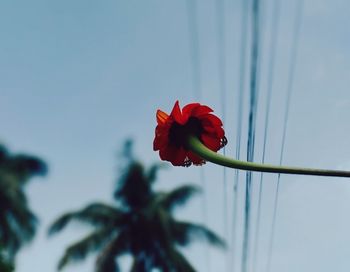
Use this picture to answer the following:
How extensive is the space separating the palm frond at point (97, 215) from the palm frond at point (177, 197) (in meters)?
1.84

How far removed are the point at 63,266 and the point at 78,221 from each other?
1.97 m

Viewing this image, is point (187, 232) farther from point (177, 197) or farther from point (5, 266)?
point (5, 266)

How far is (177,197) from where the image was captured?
19.1m

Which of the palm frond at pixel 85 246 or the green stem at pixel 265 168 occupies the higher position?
the green stem at pixel 265 168

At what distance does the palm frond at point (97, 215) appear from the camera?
58.6 ft

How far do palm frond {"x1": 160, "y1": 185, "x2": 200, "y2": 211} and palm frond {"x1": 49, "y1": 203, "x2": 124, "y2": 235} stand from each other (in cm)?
184

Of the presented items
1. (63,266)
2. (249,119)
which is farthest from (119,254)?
(249,119)

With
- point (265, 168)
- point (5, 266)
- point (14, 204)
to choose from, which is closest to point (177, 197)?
point (14, 204)

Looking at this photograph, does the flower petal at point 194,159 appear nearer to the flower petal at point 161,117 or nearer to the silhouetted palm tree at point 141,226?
the flower petal at point 161,117

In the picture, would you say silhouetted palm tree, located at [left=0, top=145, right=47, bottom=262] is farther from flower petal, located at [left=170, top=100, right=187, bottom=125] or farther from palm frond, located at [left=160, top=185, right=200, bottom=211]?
flower petal, located at [left=170, top=100, right=187, bottom=125]

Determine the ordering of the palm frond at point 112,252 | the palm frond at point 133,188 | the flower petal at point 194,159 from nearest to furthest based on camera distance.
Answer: the flower petal at point 194,159 → the palm frond at point 112,252 → the palm frond at point 133,188

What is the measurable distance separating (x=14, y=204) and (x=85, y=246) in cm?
292

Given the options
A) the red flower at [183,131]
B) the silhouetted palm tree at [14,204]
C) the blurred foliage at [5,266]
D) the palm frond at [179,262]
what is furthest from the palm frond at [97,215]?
the red flower at [183,131]

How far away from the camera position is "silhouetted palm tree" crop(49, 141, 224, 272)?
717 inches
